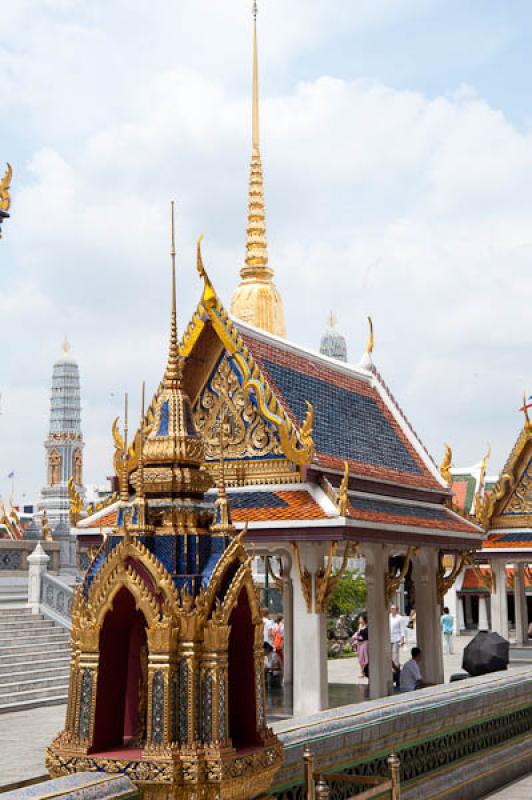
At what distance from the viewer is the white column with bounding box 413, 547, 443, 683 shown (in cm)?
1672

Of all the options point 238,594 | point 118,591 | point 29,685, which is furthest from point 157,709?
point 29,685

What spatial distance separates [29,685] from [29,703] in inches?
26.8

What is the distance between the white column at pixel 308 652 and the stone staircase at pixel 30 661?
17.5 ft

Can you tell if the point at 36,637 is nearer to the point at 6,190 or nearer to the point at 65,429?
the point at 6,190

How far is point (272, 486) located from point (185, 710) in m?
8.14

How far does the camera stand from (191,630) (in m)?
5.42

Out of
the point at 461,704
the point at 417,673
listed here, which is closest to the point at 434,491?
the point at 417,673

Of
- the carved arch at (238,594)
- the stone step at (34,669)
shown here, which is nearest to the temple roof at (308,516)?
the stone step at (34,669)

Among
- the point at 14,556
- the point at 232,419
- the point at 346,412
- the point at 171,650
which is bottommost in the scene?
the point at 171,650

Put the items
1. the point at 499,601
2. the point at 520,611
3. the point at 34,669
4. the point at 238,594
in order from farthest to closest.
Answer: the point at 520,611
the point at 499,601
the point at 34,669
the point at 238,594

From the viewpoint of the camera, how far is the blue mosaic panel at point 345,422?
14.5 meters

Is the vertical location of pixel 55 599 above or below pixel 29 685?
above

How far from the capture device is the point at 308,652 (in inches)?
510

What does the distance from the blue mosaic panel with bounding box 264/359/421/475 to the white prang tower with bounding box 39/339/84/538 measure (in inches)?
2654
